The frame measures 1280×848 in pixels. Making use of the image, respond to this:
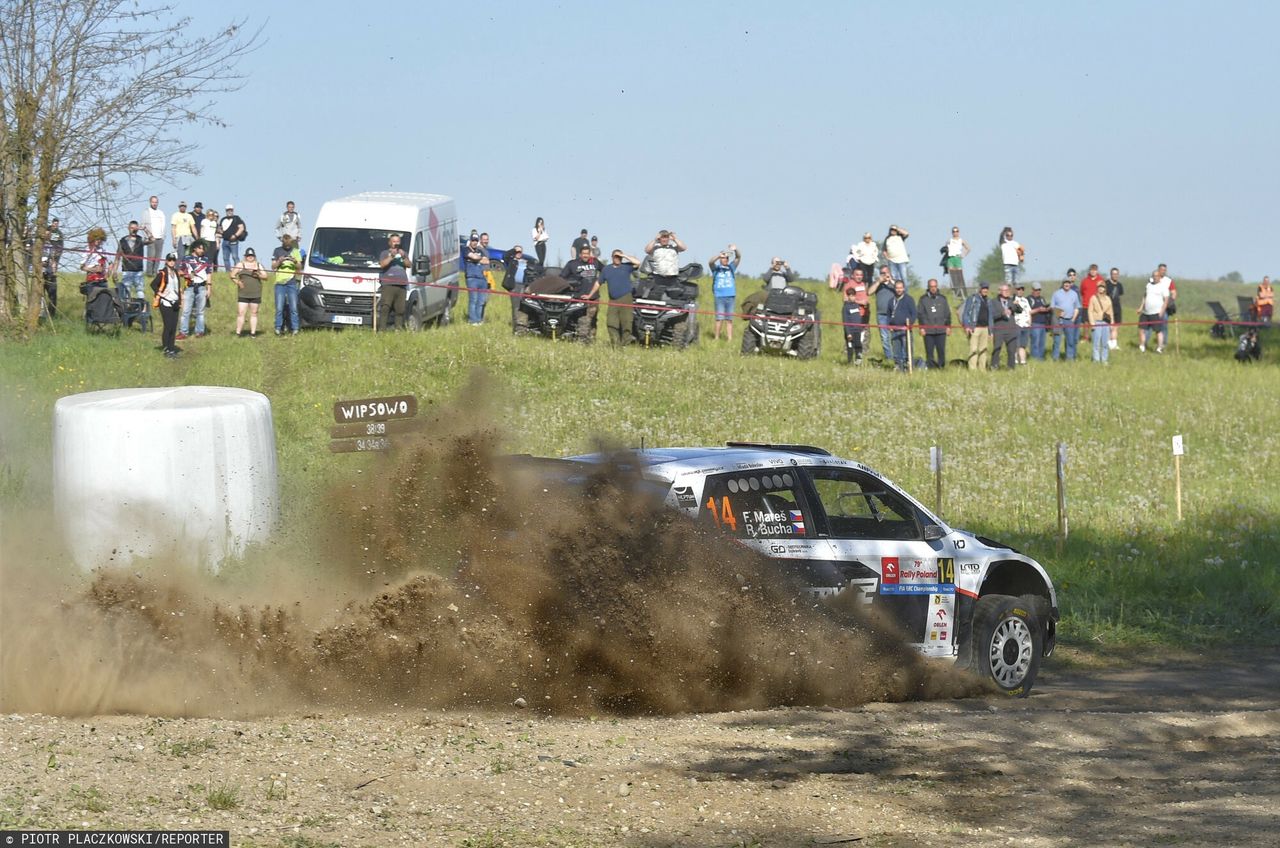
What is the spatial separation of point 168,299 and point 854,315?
13477mm

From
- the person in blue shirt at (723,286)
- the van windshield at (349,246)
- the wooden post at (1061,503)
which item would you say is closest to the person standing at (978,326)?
the person in blue shirt at (723,286)

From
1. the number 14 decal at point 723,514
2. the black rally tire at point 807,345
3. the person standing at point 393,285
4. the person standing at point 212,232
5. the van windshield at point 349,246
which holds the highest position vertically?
the person standing at point 212,232

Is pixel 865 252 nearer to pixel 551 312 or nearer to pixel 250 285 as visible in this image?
pixel 551 312

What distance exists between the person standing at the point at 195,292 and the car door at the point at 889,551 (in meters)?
17.9

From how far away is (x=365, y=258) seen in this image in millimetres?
28875

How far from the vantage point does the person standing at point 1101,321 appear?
32.2 meters

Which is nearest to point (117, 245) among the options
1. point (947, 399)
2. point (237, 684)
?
point (947, 399)

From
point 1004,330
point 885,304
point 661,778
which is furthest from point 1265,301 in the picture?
point 661,778

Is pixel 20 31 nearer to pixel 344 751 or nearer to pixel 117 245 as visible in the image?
pixel 117 245

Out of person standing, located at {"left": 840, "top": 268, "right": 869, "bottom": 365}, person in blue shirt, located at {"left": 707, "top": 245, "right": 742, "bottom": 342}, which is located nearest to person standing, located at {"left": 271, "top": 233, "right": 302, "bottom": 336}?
person in blue shirt, located at {"left": 707, "top": 245, "right": 742, "bottom": 342}

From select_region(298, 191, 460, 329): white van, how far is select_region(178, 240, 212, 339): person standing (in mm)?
1720

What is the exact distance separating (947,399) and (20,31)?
16.9 m

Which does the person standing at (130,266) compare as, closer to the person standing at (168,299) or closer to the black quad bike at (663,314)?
the person standing at (168,299)

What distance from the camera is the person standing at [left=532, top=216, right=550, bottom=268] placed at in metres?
36.2
